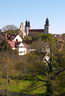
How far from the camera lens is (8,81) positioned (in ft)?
80.3

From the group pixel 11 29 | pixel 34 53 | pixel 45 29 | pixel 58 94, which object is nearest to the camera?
pixel 58 94

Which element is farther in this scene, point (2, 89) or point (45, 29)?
Answer: point (45, 29)

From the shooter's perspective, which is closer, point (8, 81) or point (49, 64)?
point (49, 64)

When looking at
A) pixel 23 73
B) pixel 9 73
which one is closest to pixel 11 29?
pixel 9 73

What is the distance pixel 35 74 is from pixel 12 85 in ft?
23.2

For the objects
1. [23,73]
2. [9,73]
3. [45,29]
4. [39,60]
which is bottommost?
[45,29]

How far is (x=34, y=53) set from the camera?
18547mm

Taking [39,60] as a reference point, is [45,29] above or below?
below

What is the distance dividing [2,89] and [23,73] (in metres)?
3.95

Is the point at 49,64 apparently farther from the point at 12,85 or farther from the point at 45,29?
the point at 45,29

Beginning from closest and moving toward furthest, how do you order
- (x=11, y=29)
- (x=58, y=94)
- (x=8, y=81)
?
(x=58, y=94), (x=8, y=81), (x=11, y=29)

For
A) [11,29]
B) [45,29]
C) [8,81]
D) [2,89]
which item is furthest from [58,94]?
[45,29]

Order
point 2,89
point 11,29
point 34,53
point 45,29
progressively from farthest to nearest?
point 45,29, point 11,29, point 2,89, point 34,53

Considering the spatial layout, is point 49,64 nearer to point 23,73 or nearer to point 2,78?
point 23,73
